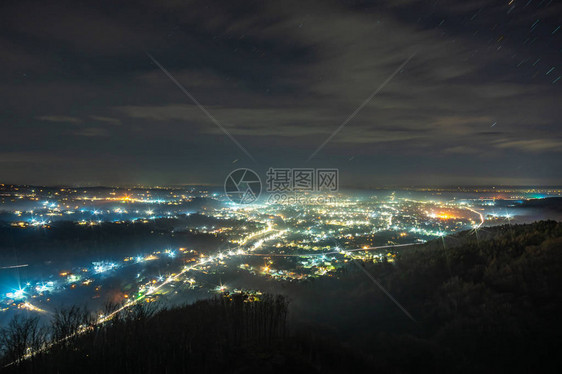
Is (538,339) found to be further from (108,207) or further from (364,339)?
(108,207)

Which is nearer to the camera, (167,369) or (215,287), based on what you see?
(167,369)

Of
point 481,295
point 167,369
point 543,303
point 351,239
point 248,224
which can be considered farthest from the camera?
point 248,224

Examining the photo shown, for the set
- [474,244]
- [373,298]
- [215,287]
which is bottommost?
[215,287]

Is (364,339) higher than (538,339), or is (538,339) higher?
(538,339)

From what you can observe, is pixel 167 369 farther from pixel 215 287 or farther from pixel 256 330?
pixel 215 287

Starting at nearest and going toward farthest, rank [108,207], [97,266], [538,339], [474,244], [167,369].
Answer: [167,369] → [538,339] → [474,244] → [97,266] → [108,207]

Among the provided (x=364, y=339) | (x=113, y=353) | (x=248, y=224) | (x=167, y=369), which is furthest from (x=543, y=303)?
(x=248, y=224)
